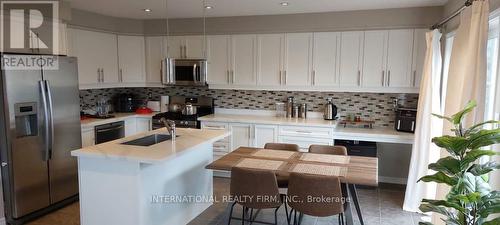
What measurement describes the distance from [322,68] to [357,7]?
2.92 ft

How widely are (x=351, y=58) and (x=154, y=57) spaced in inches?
118

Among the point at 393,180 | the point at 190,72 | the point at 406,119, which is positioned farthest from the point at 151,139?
the point at 393,180

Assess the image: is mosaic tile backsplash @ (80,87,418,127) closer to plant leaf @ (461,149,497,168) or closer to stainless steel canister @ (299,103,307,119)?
stainless steel canister @ (299,103,307,119)

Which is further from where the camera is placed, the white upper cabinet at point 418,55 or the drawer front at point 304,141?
the drawer front at point 304,141

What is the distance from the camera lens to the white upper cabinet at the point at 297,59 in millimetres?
4855

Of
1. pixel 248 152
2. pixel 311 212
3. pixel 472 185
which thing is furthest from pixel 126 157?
pixel 472 185

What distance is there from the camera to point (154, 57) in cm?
559

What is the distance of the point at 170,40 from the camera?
5.46m

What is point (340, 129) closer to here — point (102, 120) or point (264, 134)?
point (264, 134)

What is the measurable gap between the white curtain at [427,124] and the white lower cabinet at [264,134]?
1742 millimetres

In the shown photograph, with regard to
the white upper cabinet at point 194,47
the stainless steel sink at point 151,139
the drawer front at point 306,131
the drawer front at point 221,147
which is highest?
the white upper cabinet at point 194,47

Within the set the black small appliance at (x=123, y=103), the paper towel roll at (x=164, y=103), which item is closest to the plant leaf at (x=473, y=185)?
the paper towel roll at (x=164, y=103)

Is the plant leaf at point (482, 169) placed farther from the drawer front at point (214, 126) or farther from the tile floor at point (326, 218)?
the drawer front at point (214, 126)

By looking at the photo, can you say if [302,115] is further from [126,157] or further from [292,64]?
[126,157]
